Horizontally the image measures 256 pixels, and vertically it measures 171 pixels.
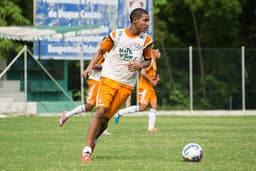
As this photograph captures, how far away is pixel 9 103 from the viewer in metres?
29.6

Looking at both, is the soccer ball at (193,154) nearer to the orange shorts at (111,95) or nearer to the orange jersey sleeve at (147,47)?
the orange shorts at (111,95)

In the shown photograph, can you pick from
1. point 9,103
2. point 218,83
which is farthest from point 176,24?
point 9,103

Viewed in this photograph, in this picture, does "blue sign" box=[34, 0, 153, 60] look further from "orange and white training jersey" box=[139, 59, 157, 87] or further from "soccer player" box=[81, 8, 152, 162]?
"soccer player" box=[81, 8, 152, 162]

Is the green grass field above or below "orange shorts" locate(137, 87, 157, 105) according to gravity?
below

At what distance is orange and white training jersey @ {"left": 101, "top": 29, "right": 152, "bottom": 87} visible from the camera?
11.4 metres

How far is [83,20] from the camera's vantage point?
31547 millimetres

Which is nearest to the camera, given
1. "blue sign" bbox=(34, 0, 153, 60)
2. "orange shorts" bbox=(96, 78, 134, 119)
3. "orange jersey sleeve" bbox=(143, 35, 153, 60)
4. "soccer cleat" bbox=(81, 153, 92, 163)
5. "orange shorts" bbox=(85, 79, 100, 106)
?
"soccer cleat" bbox=(81, 153, 92, 163)

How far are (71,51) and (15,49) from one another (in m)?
2.95

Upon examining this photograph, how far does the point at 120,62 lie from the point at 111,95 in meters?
0.49

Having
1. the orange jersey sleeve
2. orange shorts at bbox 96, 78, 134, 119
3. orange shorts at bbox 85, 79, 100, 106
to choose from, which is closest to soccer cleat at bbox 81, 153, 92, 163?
orange shorts at bbox 96, 78, 134, 119

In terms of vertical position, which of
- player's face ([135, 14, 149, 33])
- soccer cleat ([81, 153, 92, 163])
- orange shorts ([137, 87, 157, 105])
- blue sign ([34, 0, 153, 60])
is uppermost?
blue sign ([34, 0, 153, 60])

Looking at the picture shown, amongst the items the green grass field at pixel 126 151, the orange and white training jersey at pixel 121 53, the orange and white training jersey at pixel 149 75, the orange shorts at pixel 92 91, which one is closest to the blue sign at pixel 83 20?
the orange and white training jersey at pixel 149 75

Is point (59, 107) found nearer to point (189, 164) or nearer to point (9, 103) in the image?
point (9, 103)

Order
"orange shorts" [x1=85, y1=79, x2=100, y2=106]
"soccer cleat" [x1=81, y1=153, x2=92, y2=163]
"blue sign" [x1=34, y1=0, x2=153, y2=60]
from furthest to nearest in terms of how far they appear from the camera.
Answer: "blue sign" [x1=34, y1=0, x2=153, y2=60]
"orange shorts" [x1=85, y1=79, x2=100, y2=106]
"soccer cleat" [x1=81, y1=153, x2=92, y2=163]
